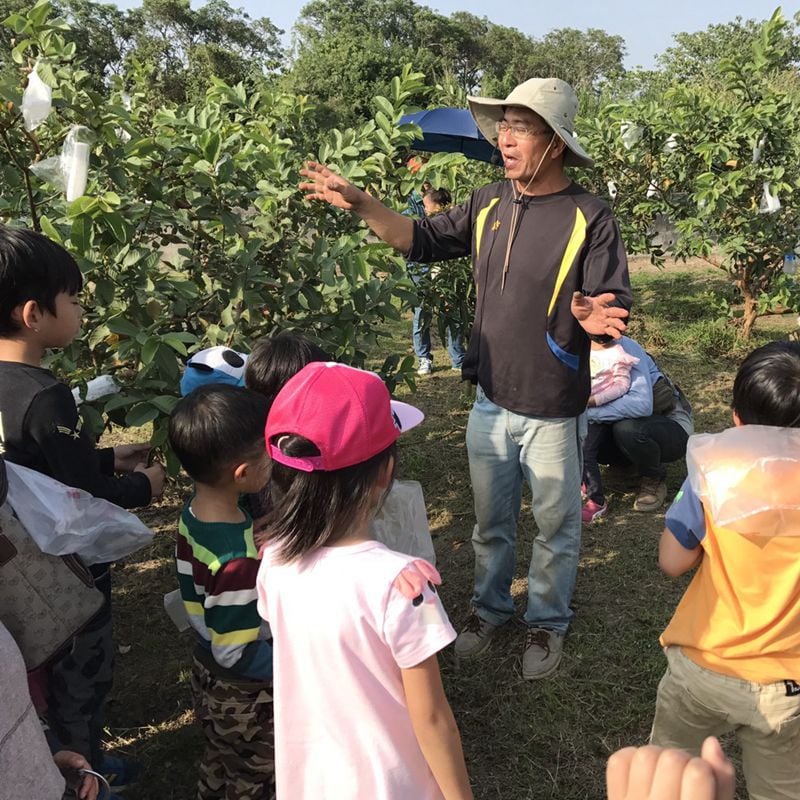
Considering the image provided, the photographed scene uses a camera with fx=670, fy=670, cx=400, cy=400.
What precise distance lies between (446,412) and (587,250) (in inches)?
110

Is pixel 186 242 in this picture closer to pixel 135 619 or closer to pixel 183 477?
pixel 183 477

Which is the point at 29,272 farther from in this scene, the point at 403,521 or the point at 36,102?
the point at 403,521

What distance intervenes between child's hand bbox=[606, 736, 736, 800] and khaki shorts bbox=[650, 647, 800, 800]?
0.84 m

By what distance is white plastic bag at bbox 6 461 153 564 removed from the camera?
1.35 metres

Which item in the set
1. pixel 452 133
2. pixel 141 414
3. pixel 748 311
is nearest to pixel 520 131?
pixel 141 414

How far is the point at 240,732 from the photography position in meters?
1.59

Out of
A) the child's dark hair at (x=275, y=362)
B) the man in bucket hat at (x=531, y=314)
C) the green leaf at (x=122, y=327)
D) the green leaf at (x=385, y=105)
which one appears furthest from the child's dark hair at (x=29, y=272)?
the green leaf at (x=385, y=105)

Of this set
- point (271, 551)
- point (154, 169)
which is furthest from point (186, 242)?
point (271, 551)

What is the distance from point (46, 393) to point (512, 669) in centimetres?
175

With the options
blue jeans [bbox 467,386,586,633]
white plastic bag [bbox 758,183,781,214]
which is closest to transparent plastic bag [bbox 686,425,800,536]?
blue jeans [bbox 467,386,586,633]

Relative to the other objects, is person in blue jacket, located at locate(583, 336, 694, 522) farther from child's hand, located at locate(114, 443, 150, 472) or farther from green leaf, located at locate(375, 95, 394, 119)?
child's hand, located at locate(114, 443, 150, 472)

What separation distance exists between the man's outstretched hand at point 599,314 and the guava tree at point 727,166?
3539 mm

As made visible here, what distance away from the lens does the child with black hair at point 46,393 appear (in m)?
1.49

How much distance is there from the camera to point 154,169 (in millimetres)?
2133
